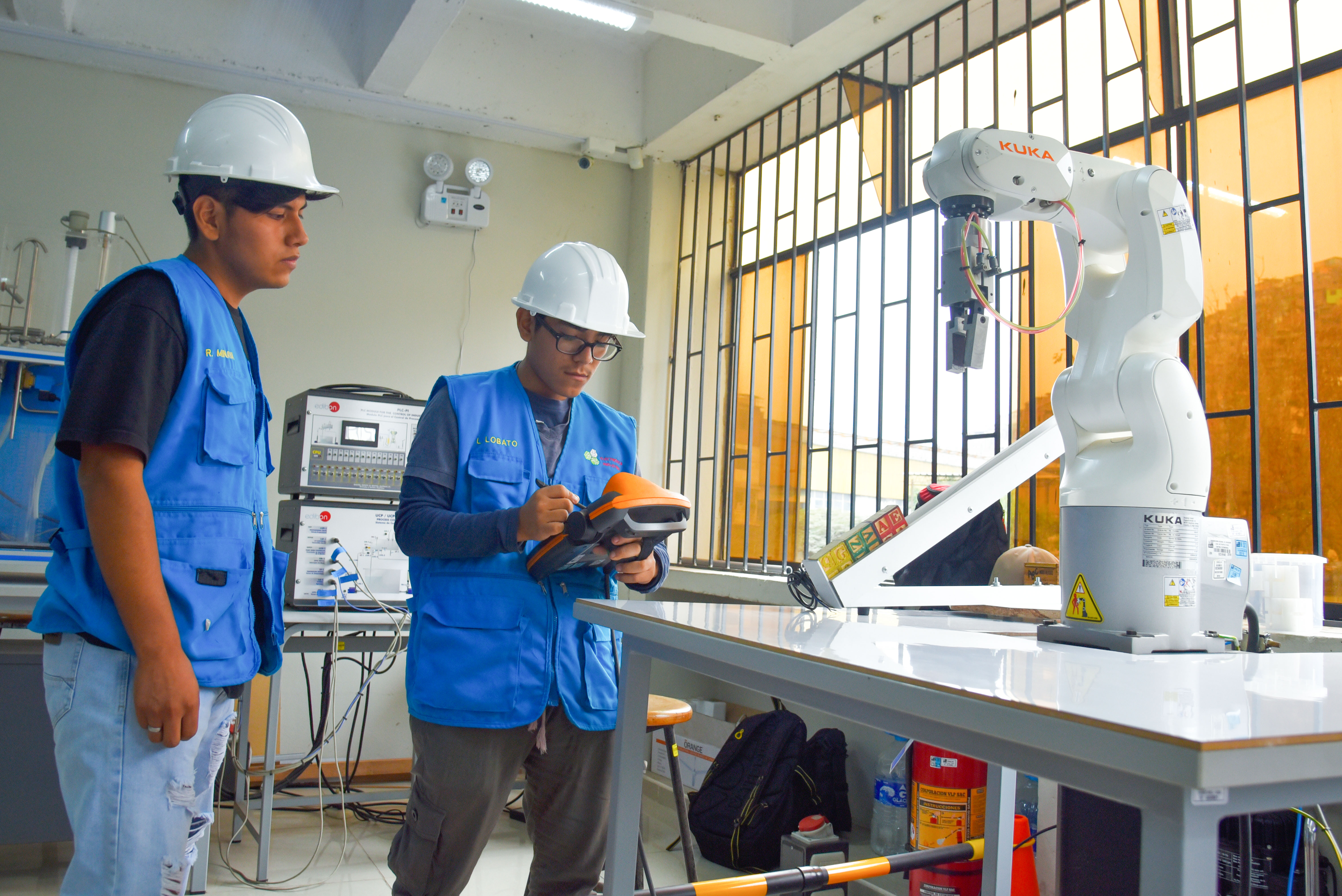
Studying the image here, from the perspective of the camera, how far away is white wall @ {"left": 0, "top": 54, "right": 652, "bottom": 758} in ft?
12.2

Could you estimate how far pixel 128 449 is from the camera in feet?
3.58

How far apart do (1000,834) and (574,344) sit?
1.26 meters

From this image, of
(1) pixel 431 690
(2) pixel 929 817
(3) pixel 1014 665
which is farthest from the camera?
(2) pixel 929 817

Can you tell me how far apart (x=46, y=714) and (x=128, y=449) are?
187 cm

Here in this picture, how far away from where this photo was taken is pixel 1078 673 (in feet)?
2.75

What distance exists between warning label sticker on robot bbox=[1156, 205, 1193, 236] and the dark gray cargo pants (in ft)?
3.68

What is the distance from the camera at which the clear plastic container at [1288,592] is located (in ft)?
4.67

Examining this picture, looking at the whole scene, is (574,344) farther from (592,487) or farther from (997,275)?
(997,275)

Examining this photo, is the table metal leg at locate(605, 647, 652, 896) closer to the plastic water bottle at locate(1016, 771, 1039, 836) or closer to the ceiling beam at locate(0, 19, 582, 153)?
the plastic water bottle at locate(1016, 771, 1039, 836)

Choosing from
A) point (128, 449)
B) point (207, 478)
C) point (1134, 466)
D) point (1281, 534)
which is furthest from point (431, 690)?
point (1281, 534)

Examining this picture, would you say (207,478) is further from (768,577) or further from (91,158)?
(91,158)

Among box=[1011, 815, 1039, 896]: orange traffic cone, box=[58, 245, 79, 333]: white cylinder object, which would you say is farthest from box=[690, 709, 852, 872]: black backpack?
box=[58, 245, 79, 333]: white cylinder object

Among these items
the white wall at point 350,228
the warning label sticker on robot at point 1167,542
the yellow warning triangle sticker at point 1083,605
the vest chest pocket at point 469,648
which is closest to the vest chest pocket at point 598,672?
the vest chest pocket at point 469,648

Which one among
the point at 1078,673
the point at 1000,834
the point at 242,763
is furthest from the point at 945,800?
the point at 242,763
